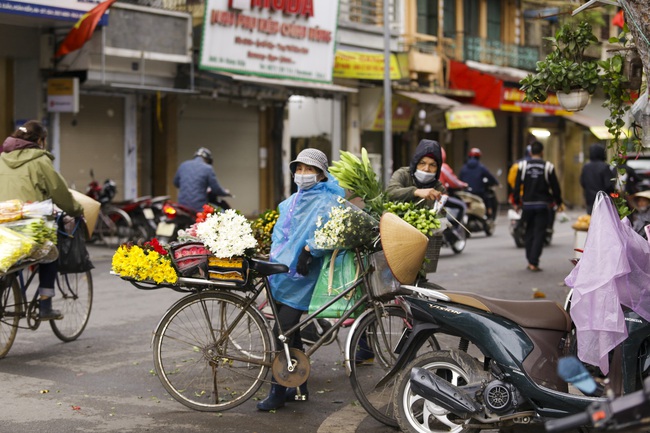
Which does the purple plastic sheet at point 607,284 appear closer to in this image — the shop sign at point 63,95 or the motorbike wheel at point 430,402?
the motorbike wheel at point 430,402

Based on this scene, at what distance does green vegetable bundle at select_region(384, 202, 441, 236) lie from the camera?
6289 mm

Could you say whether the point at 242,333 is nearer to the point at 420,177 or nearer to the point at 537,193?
the point at 420,177

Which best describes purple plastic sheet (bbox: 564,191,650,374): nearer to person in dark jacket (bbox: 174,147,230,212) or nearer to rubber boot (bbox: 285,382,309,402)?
rubber boot (bbox: 285,382,309,402)

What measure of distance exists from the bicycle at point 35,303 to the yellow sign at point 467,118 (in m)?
21.0

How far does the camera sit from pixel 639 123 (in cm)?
713

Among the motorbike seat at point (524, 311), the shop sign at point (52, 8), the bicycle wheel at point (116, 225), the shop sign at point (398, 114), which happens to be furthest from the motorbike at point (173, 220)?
the shop sign at point (398, 114)

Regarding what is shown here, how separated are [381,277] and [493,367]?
1.09 metres

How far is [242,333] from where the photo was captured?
250 inches

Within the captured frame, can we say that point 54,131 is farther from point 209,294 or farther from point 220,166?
point 209,294

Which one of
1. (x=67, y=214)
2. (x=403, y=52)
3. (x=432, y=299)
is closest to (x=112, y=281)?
(x=67, y=214)

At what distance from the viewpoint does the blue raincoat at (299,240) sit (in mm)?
6496

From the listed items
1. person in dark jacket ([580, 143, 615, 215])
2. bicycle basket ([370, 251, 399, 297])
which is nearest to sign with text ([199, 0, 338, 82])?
person in dark jacket ([580, 143, 615, 215])

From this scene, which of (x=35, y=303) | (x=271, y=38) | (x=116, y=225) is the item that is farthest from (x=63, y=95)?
(x=35, y=303)

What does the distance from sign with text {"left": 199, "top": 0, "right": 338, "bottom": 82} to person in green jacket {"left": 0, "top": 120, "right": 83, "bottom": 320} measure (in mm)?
13134
